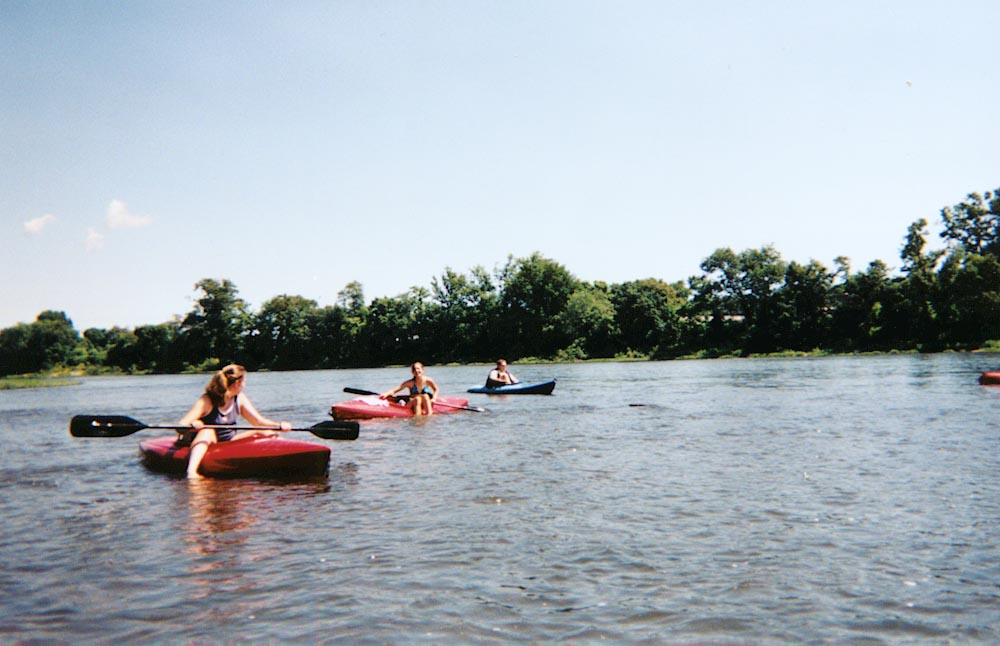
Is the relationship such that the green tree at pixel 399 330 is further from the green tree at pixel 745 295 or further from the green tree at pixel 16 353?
the green tree at pixel 16 353

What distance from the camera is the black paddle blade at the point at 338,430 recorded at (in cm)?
1034

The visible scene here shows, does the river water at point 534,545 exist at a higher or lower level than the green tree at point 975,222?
lower

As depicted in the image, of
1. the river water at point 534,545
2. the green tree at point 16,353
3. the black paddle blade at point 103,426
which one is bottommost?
the river water at point 534,545

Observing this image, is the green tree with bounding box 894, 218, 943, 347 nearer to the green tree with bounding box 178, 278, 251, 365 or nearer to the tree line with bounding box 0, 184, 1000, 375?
the tree line with bounding box 0, 184, 1000, 375

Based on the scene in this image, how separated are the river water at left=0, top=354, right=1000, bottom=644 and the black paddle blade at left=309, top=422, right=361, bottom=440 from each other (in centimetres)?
45

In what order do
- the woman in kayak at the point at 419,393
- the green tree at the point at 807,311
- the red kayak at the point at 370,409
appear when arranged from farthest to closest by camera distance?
the green tree at the point at 807,311 < the woman in kayak at the point at 419,393 < the red kayak at the point at 370,409

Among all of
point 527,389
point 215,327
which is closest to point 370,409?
point 527,389

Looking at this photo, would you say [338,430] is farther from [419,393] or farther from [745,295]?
[745,295]

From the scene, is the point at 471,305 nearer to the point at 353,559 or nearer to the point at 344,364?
the point at 344,364

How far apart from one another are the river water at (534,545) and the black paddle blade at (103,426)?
61 cm

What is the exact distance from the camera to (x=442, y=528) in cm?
645

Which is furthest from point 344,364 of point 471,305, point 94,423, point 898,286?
point 94,423

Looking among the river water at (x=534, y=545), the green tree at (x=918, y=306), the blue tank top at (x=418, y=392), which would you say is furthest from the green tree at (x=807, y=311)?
the river water at (x=534, y=545)

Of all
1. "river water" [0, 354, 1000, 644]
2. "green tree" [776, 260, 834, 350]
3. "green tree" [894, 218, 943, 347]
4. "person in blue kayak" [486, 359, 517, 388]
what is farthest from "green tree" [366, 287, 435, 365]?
"river water" [0, 354, 1000, 644]
